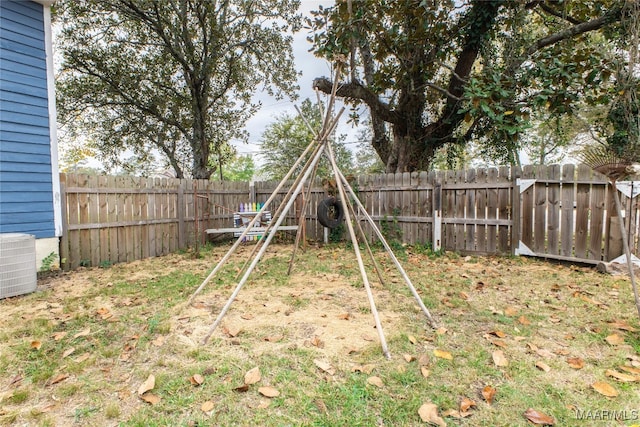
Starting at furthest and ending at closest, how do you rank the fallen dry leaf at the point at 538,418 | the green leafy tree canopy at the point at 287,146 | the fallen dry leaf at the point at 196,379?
the green leafy tree canopy at the point at 287,146 → the fallen dry leaf at the point at 196,379 → the fallen dry leaf at the point at 538,418

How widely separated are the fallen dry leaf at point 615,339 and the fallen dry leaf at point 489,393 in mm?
1266

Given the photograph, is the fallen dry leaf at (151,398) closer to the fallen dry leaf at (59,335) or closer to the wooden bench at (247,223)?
the fallen dry leaf at (59,335)

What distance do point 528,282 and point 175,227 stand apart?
645 cm

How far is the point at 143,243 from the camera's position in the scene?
613cm

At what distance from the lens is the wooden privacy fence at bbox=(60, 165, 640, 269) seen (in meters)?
4.50

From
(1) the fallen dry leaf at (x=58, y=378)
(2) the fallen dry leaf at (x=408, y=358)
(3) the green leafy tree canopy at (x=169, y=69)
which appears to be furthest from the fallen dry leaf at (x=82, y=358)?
(3) the green leafy tree canopy at (x=169, y=69)

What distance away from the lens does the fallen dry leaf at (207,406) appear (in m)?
1.61

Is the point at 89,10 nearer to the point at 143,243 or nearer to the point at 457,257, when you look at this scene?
the point at 143,243

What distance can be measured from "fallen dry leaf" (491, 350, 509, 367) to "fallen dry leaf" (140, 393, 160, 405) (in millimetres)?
2046

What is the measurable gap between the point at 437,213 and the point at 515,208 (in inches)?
49.9

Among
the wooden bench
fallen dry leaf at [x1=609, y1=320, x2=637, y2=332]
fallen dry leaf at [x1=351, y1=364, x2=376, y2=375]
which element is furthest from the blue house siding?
fallen dry leaf at [x1=609, y1=320, x2=637, y2=332]

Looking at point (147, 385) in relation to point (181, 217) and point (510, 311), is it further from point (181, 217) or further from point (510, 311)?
point (181, 217)

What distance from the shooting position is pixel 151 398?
1.70 metres

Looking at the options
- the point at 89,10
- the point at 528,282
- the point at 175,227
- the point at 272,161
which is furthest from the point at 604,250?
the point at 272,161
